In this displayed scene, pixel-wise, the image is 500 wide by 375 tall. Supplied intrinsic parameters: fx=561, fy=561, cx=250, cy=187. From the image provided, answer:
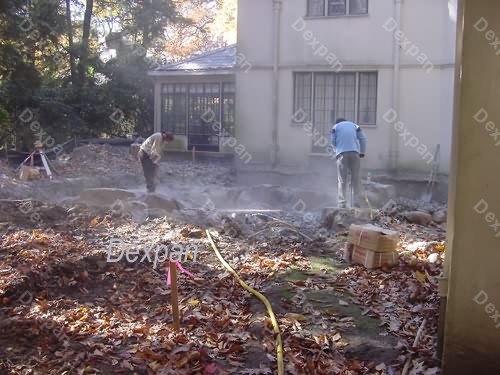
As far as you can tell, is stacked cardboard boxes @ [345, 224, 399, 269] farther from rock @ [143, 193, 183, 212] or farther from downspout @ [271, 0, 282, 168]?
downspout @ [271, 0, 282, 168]

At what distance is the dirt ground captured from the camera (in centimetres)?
466

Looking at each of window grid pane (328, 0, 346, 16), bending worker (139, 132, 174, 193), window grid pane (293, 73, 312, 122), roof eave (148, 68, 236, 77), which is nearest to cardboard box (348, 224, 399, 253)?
bending worker (139, 132, 174, 193)

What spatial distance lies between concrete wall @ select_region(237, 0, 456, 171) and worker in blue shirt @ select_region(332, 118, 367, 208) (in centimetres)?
428

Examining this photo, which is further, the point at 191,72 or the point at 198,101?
the point at 198,101

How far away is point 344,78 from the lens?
15.9 m

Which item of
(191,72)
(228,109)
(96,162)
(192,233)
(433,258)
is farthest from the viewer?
(228,109)

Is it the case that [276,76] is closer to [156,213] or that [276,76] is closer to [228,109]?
[228,109]

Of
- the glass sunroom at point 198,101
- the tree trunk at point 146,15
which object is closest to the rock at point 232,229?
the glass sunroom at point 198,101

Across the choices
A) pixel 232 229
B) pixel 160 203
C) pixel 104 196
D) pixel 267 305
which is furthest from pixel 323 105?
pixel 267 305

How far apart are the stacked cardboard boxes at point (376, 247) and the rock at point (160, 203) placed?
18.0ft

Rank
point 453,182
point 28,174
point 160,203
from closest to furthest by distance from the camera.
Result: point 453,182 < point 160,203 < point 28,174

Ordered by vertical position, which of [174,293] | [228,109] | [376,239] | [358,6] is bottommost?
[174,293]

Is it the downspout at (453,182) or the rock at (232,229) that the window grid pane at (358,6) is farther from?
the downspout at (453,182)

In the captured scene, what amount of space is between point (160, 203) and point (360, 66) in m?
7.11
